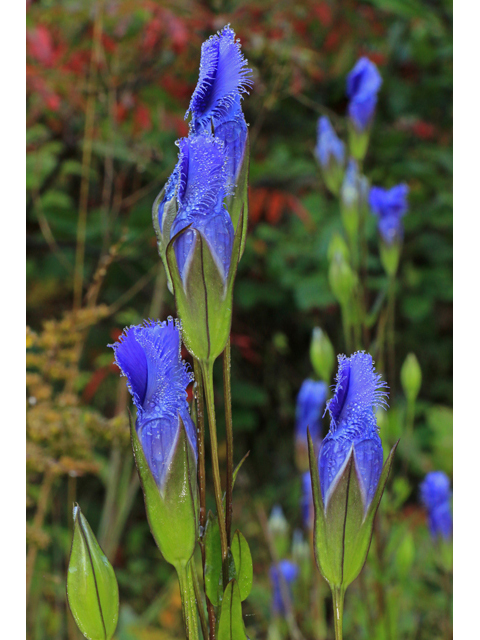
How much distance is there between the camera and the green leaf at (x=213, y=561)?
0.24m

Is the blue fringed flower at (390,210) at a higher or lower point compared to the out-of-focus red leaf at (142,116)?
lower

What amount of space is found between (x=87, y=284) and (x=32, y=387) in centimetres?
32

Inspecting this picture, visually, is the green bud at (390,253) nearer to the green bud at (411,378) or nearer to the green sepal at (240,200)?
the green bud at (411,378)

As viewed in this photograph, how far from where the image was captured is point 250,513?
1.22 metres

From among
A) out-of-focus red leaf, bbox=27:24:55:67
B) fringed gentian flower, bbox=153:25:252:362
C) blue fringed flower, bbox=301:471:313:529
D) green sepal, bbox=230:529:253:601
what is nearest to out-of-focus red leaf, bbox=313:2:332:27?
out-of-focus red leaf, bbox=27:24:55:67

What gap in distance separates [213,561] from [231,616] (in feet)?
0.07

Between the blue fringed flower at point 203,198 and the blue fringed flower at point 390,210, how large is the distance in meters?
0.47

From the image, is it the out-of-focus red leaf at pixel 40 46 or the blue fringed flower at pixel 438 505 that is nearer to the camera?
the blue fringed flower at pixel 438 505

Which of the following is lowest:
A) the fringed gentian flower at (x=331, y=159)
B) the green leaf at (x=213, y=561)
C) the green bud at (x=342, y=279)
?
the green leaf at (x=213, y=561)

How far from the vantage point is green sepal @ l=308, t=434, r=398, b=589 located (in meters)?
0.24

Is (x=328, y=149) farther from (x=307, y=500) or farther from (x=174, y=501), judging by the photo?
(x=174, y=501)

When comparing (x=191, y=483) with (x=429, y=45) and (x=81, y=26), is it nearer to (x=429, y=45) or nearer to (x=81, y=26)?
(x=81, y=26)

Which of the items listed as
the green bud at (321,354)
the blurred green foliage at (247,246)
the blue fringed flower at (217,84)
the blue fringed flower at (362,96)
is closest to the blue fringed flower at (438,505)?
the blurred green foliage at (247,246)
